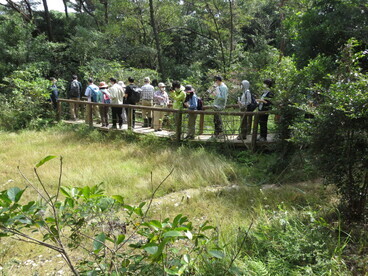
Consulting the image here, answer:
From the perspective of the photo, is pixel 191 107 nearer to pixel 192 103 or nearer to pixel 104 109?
pixel 192 103

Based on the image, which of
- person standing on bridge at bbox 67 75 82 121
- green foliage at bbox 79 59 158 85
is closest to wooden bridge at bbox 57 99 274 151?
person standing on bridge at bbox 67 75 82 121

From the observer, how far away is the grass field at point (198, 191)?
9.53 feet

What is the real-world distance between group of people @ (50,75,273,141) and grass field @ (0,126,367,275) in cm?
79

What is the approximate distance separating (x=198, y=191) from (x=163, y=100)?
4588 millimetres

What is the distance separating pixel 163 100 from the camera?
30.7 feet

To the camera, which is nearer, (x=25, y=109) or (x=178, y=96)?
(x=178, y=96)

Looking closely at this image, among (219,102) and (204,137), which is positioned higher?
(219,102)

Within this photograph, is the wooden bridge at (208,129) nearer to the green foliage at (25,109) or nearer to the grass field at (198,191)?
the grass field at (198,191)

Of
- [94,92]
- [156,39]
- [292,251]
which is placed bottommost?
[292,251]

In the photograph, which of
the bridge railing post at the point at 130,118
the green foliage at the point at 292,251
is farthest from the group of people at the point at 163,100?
the green foliage at the point at 292,251

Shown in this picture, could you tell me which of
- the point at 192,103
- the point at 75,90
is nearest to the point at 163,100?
the point at 192,103

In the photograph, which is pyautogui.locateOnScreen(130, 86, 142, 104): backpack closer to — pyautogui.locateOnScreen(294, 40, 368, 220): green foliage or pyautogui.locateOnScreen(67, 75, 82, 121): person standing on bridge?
pyautogui.locateOnScreen(67, 75, 82, 121): person standing on bridge

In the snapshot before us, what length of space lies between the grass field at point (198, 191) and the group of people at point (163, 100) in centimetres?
79

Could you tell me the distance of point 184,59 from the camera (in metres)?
25.6
